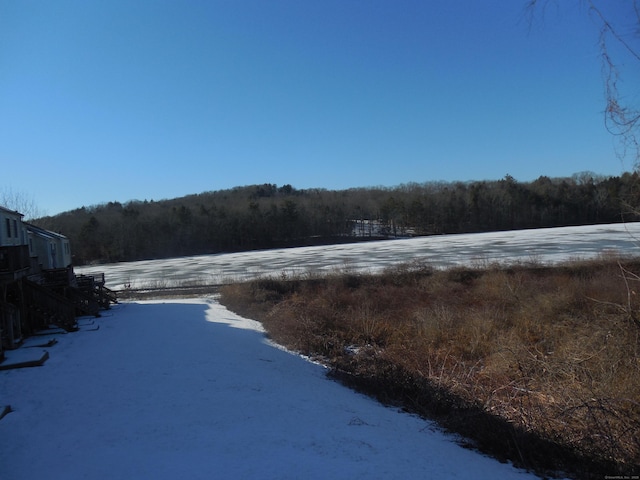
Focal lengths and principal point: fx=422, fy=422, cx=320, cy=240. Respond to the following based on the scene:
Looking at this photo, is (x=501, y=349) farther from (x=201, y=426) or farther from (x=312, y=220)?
(x=312, y=220)

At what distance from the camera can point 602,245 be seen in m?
44.3

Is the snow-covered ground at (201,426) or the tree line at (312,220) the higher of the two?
the tree line at (312,220)

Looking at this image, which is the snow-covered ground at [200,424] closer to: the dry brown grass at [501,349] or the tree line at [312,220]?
the dry brown grass at [501,349]

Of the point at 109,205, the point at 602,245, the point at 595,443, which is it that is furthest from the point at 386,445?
the point at 109,205

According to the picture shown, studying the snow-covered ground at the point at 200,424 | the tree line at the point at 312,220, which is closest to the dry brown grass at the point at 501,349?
the snow-covered ground at the point at 200,424

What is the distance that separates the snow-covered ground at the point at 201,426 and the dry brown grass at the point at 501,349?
1181 millimetres

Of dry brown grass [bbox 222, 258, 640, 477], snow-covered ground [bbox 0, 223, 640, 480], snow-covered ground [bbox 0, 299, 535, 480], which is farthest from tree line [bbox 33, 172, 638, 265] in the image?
snow-covered ground [bbox 0, 299, 535, 480]

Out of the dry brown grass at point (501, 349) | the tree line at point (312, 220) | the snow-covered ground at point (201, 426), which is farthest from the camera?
the tree line at point (312, 220)

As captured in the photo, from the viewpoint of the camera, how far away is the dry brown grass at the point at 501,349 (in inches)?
287

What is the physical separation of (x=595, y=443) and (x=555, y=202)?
104 meters

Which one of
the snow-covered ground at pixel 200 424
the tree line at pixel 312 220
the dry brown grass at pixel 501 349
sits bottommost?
the dry brown grass at pixel 501 349

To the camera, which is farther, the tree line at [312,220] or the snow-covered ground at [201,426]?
the tree line at [312,220]

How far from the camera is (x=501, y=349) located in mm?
13906

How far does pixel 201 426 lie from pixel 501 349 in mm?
10372
